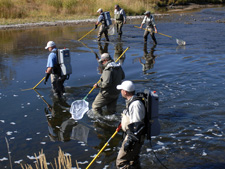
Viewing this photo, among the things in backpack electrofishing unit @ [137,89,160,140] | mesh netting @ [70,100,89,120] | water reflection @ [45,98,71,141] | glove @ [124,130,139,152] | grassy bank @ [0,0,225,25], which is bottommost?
water reflection @ [45,98,71,141]

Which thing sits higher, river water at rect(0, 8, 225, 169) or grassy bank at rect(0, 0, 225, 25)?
grassy bank at rect(0, 0, 225, 25)

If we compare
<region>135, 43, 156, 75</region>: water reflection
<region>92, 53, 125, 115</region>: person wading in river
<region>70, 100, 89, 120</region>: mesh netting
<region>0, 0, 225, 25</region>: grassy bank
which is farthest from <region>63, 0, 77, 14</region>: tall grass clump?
<region>92, 53, 125, 115</region>: person wading in river

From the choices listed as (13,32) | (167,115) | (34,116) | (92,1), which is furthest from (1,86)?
(92,1)

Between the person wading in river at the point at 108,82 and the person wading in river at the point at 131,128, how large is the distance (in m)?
1.88

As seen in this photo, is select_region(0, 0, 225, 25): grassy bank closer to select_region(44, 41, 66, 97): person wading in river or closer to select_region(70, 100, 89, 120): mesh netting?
select_region(44, 41, 66, 97): person wading in river

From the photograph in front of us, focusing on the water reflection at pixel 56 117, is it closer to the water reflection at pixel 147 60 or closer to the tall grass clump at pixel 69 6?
the water reflection at pixel 147 60

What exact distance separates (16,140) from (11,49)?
40.2 feet

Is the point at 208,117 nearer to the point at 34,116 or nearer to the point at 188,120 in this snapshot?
the point at 188,120

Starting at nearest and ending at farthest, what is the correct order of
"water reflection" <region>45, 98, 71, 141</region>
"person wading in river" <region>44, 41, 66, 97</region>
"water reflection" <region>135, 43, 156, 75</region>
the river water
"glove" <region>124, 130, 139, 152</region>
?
"glove" <region>124, 130, 139, 152</region> → the river water → "water reflection" <region>45, 98, 71, 141</region> → "person wading in river" <region>44, 41, 66, 97</region> → "water reflection" <region>135, 43, 156, 75</region>

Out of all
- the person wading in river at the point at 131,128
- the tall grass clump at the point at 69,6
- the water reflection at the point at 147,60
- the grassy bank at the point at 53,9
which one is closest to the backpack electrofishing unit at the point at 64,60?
the person wading in river at the point at 131,128

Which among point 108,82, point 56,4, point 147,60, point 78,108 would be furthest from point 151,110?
point 56,4

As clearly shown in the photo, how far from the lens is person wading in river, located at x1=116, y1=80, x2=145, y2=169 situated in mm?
4957

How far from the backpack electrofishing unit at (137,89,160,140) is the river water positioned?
43.9 inches

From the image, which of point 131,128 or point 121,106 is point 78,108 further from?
point 131,128
